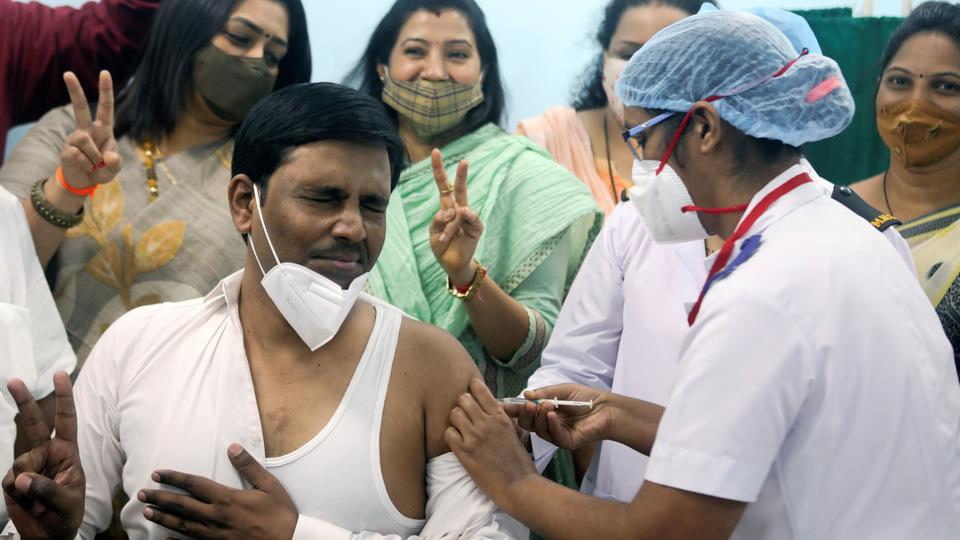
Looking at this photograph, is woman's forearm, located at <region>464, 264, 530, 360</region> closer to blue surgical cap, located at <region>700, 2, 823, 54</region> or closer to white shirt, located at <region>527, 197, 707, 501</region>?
white shirt, located at <region>527, 197, 707, 501</region>

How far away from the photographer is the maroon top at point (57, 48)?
10.5 feet

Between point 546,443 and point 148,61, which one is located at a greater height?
point 148,61

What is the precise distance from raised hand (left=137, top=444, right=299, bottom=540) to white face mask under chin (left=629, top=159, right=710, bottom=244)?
87 cm

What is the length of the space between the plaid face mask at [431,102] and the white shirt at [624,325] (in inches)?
32.7

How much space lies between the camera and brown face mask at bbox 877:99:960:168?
9.75ft

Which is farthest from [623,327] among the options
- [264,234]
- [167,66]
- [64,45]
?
[64,45]

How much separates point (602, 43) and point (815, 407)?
222 centimetres

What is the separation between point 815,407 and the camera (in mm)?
1667

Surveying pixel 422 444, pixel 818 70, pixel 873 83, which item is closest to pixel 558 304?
pixel 422 444

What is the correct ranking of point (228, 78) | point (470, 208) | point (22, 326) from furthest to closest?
point (228, 78)
point (470, 208)
point (22, 326)

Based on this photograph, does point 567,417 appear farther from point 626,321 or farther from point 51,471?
point 51,471

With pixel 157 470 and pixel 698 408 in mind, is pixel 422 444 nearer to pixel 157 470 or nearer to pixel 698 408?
pixel 157 470

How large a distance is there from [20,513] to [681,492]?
3.81 ft

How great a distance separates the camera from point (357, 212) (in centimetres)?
215
